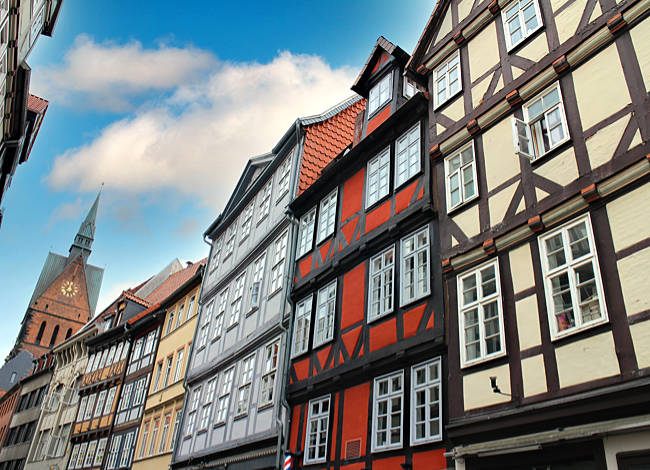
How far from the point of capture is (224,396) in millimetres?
18688

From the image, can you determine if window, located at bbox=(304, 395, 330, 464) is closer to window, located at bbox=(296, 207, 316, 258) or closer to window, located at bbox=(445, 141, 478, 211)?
window, located at bbox=(296, 207, 316, 258)

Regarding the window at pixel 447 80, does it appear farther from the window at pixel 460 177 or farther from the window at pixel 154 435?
the window at pixel 154 435

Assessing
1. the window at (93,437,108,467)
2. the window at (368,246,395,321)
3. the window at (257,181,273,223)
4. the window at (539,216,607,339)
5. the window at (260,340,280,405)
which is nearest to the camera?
the window at (539,216,607,339)

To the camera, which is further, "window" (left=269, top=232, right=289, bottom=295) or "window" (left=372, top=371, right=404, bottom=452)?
"window" (left=269, top=232, right=289, bottom=295)

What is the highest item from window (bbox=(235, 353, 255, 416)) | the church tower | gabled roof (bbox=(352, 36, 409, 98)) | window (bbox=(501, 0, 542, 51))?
the church tower

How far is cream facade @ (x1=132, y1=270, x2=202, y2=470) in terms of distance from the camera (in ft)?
74.0

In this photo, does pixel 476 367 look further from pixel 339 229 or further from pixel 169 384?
pixel 169 384

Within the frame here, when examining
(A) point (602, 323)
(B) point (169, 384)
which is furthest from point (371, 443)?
(B) point (169, 384)

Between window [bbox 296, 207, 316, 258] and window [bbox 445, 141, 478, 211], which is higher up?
window [bbox 296, 207, 316, 258]

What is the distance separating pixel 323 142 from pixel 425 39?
7.49 m

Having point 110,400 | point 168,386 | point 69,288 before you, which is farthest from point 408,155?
point 69,288

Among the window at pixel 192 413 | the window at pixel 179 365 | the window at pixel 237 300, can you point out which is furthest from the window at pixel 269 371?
the window at pixel 179 365

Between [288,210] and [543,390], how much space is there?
11.3 m

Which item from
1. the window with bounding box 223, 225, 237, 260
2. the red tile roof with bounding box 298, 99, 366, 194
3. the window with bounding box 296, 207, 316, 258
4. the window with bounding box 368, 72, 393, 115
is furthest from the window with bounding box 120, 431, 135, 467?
the window with bounding box 368, 72, 393, 115
